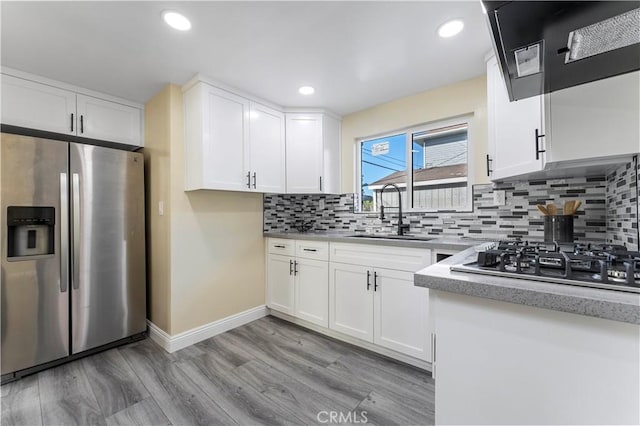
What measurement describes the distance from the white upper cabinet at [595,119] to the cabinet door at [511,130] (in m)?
0.14

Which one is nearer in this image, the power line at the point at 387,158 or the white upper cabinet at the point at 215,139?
the white upper cabinet at the point at 215,139

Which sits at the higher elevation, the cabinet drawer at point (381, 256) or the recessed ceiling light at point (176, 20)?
the recessed ceiling light at point (176, 20)

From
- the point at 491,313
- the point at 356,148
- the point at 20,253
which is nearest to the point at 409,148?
the point at 356,148

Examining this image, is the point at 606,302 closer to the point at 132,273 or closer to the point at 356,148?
the point at 356,148

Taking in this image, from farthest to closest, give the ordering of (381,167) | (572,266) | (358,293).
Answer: (381,167) < (358,293) < (572,266)

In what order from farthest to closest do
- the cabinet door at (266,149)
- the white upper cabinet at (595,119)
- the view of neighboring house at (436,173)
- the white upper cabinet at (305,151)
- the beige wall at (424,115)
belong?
1. the white upper cabinet at (305,151)
2. the cabinet door at (266,149)
3. the view of neighboring house at (436,173)
4. the beige wall at (424,115)
5. the white upper cabinet at (595,119)

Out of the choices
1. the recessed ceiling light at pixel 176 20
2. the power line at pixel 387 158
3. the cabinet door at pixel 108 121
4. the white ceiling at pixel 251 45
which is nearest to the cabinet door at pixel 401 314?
the power line at pixel 387 158

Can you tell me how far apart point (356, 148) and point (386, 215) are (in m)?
0.87

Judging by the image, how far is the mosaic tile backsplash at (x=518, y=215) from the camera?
152cm

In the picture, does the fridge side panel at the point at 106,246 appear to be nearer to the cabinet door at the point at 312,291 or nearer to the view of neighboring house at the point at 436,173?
the cabinet door at the point at 312,291

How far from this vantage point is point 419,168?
8.96ft

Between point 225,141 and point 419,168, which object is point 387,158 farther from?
point 225,141

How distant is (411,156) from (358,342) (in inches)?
72.1

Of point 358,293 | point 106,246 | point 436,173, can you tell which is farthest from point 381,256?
point 106,246
